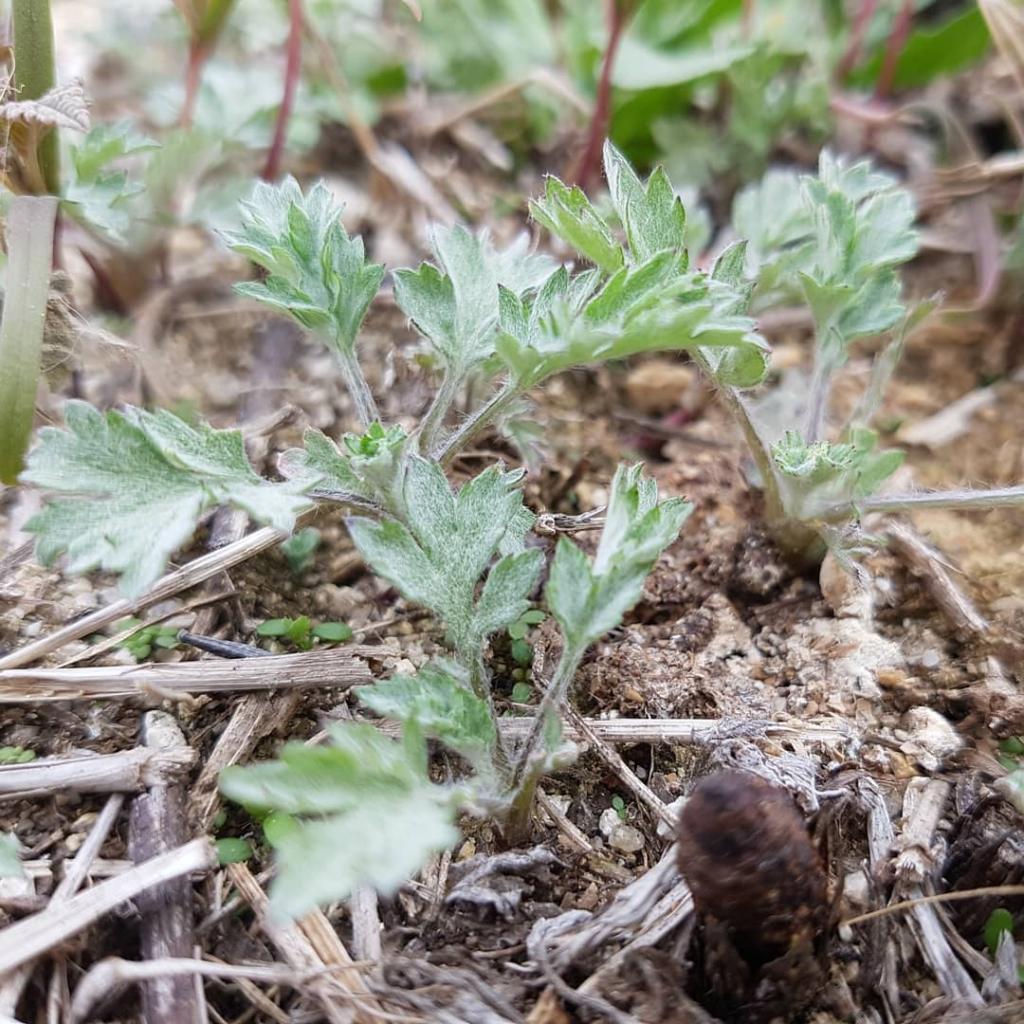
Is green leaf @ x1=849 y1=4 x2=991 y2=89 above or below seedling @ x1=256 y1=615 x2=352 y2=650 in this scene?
above

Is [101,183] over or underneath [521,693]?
over

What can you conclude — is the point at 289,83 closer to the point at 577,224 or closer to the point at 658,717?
the point at 577,224

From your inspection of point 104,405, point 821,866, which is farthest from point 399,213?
point 821,866

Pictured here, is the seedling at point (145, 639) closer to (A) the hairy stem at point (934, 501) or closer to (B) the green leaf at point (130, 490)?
(B) the green leaf at point (130, 490)

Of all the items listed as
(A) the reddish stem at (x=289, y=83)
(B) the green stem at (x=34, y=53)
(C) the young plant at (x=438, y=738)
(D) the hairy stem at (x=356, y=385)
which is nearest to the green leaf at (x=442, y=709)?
(C) the young plant at (x=438, y=738)

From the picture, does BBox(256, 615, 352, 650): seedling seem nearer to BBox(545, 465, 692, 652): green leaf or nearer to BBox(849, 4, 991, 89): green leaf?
BBox(545, 465, 692, 652): green leaf

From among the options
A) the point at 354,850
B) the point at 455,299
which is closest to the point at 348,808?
the point at 354,850

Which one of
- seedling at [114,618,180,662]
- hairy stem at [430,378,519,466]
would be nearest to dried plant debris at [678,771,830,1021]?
hairy stem at [430,378,519,466]
